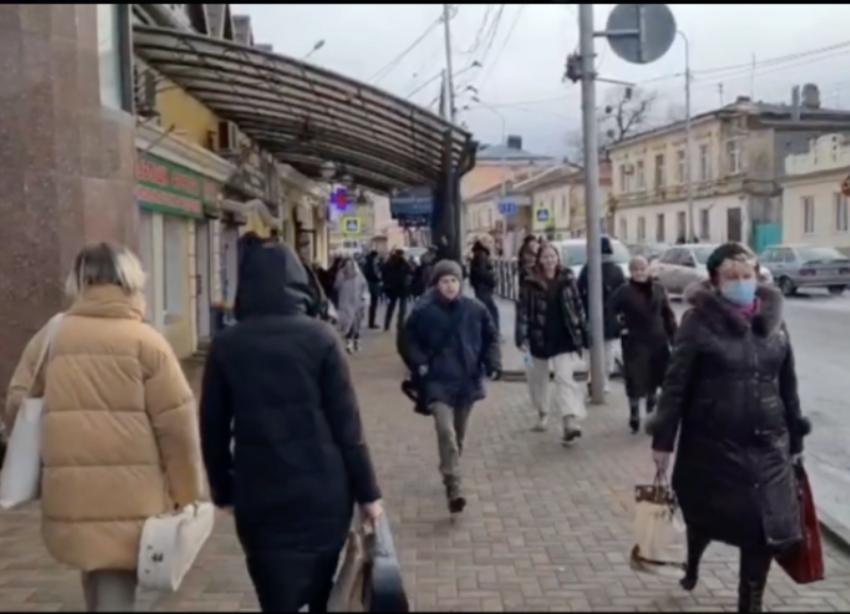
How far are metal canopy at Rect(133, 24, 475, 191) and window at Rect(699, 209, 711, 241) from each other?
106 feet

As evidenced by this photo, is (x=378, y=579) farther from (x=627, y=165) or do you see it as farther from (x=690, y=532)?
(x=627, y=165)

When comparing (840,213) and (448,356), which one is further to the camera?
(840,213)

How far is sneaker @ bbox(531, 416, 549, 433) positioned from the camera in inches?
388

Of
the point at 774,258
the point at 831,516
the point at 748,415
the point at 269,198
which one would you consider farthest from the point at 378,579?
the point at 774,258

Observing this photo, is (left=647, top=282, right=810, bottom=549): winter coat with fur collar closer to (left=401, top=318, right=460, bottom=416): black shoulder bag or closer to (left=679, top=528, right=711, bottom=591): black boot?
(left=679, top=528, right=711, bottom=591): black boot

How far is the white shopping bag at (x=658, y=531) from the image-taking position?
4863mm

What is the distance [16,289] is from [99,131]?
1308 millimetres

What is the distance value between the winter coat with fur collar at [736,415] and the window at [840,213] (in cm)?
3393

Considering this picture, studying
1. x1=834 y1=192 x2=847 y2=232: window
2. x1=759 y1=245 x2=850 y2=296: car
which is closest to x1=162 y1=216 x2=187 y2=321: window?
x1=759 y1=245 x2=850 y2=296: car

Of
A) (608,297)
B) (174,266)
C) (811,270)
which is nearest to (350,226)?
(174,266)

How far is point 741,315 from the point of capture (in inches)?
176

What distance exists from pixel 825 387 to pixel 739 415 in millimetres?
8845

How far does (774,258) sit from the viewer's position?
30922 mm

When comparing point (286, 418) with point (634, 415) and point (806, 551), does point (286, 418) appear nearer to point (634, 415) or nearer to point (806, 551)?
point (806, 551)
